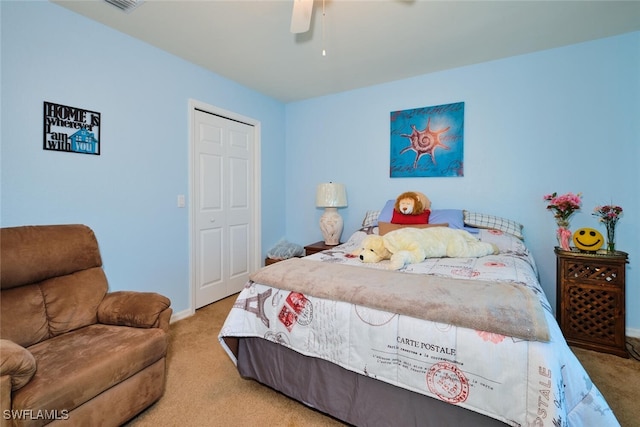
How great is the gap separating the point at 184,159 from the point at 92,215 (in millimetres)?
894

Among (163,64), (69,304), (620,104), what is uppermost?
(163,64)

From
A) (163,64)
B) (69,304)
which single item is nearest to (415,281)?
(69,304)

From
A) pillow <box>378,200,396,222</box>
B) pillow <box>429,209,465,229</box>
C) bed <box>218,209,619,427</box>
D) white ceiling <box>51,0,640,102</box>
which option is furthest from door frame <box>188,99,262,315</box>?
pillow <box>429,209,465,229</box>

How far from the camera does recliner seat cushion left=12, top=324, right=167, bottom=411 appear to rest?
1081 millimetres

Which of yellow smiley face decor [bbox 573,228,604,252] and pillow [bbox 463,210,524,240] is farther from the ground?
pillow [bbox 463,210,524,240]

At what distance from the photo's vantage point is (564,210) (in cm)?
224

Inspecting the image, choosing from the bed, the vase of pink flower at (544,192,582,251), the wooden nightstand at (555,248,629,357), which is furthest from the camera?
the vase of pink flower at (544,192,582,251)

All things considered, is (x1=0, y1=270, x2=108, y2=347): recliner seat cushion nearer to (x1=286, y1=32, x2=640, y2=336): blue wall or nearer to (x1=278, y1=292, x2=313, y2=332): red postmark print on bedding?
(x1=278, y1=292, x2=313, y2=332): red postmark print on bedding

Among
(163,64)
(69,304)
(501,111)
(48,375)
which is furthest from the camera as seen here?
(501,111)

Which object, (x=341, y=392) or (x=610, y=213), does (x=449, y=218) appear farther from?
(x=341, y=392)

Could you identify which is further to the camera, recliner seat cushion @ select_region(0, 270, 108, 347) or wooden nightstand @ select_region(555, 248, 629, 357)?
wooden nightstand @ select_region(555, 248, 629, 357)

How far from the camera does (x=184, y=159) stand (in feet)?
8.76

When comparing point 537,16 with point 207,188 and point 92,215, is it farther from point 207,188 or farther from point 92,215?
Answer: point 92,215

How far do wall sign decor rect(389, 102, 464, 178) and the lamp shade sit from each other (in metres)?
0.63
